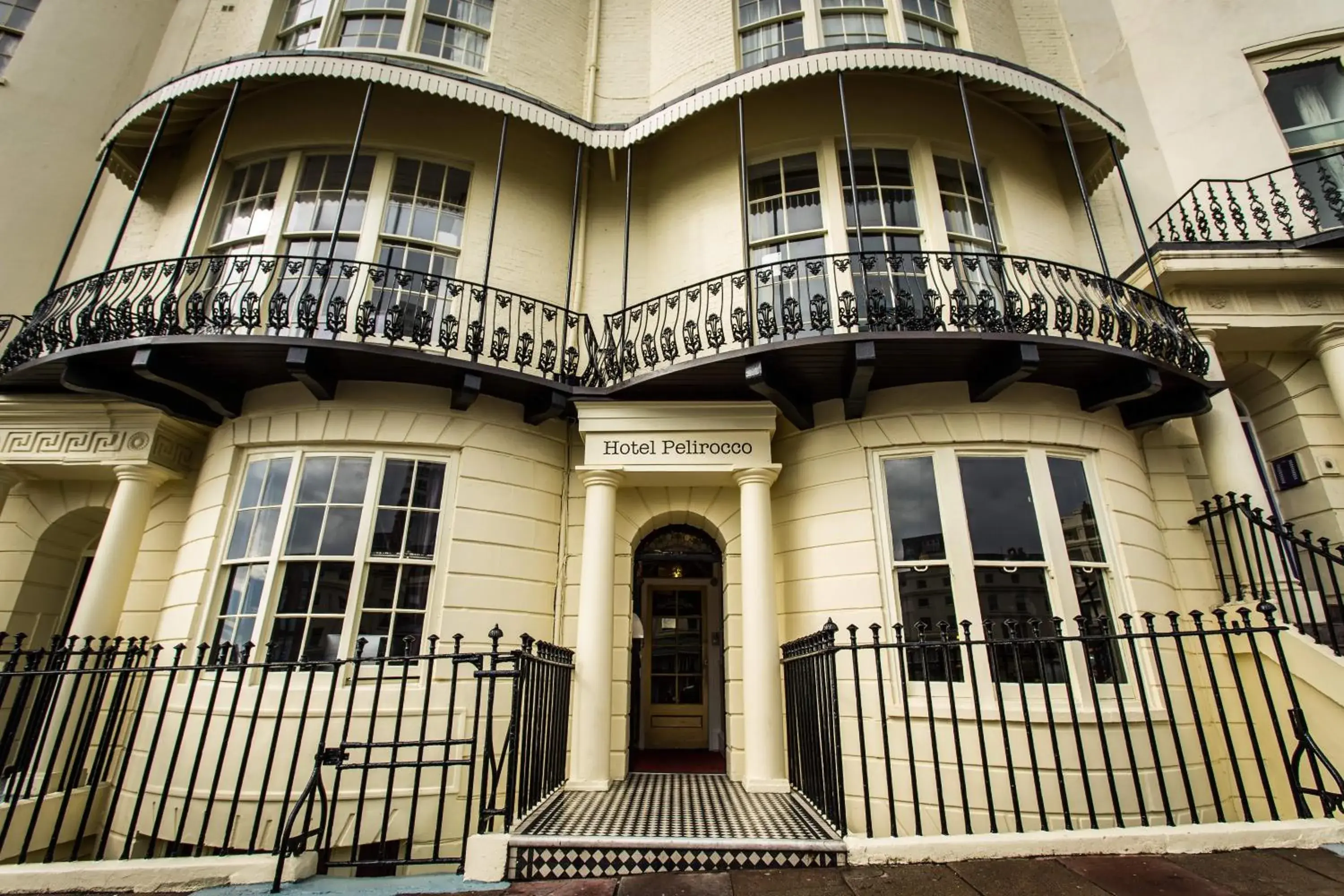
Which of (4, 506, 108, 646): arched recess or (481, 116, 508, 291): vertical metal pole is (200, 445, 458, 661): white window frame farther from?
(4, 506, 108, 646): arched recess

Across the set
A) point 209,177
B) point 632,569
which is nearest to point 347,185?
point 209,177

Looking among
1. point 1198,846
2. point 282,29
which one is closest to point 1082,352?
point 1198,846

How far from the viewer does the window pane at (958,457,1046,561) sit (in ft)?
21.3

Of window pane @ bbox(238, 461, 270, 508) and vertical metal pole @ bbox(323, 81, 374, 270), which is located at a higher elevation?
vertical metal pole @ bbox(323, 81, 374, 270)

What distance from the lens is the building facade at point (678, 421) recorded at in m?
5.93

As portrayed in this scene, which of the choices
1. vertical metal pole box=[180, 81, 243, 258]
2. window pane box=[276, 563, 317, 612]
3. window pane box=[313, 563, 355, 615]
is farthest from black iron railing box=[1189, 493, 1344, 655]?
vertical metal pole box=[180, 81, 243, 258]

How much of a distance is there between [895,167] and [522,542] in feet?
22.5

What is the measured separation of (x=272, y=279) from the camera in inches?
283

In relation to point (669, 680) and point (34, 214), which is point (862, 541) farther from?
point (34, 214)

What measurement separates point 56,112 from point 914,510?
14842 millimetres

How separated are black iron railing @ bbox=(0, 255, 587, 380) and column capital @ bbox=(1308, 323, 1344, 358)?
911cm

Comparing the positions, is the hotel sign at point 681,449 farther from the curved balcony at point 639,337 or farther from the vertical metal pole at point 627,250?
the vertical metal pole at point 627,250

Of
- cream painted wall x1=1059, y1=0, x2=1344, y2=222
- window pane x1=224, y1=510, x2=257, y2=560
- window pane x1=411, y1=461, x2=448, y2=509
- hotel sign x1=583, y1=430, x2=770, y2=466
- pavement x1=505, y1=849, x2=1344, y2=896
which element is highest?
cream painted wall x1=1059, y1=0, x2=1344, y2=222

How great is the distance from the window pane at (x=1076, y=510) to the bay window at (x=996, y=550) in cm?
1
